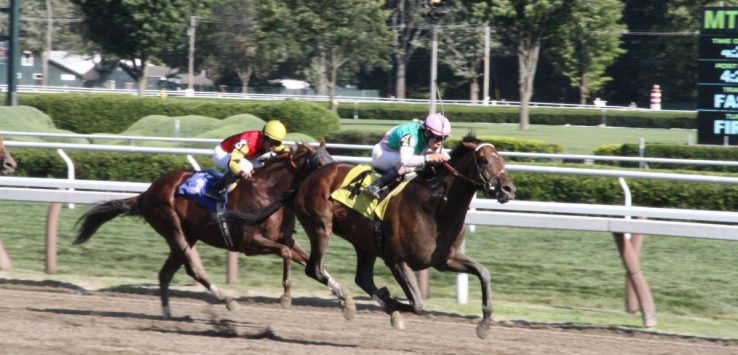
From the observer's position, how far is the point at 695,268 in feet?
28.9

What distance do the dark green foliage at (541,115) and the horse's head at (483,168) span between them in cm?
3022

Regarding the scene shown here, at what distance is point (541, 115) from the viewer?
38656mm

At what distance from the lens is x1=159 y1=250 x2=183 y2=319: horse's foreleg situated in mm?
7297

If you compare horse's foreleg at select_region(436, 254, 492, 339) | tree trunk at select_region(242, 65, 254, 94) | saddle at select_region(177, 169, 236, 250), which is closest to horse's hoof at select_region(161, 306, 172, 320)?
saddle at select_region(177, 169, 236, 250)

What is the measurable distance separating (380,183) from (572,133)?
27537 millimetres

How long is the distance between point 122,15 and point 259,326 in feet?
86.1

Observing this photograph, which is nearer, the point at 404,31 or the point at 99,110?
the point at 99,110

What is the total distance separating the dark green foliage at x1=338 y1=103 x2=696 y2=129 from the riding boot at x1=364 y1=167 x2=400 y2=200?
29964 mm

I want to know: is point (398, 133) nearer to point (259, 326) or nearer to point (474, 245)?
point (259, 326)

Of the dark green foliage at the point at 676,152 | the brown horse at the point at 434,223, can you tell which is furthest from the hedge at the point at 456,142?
the brown horse at the point at 434,223

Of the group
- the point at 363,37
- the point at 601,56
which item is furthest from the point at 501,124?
the point at 601,56

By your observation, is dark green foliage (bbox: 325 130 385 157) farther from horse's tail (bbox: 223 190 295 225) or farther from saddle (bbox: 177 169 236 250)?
horse's tail (bbox: 223 190 295 225)

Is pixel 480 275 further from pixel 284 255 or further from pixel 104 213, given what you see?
pixel 104 213

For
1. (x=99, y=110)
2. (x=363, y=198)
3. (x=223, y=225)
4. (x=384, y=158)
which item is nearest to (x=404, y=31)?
(x=99, y=110)
